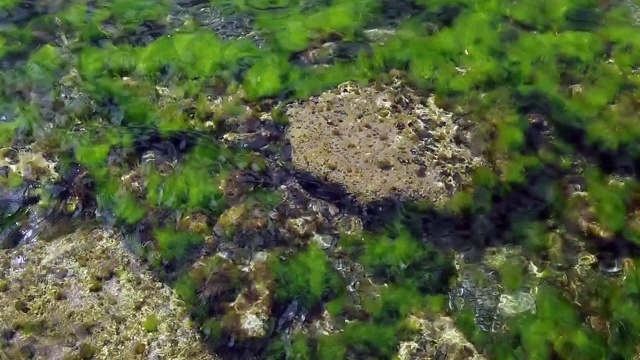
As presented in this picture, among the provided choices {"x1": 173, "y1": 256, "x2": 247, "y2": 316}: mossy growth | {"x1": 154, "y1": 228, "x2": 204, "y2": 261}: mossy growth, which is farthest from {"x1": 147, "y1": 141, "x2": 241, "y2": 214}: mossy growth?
{"x1": 173, "y1": 256, "x2": 247, "y2": 316}: mossy growth

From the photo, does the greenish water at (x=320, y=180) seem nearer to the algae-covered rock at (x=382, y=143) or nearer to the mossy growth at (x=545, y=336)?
the mossy growth at (x=545, y=336)

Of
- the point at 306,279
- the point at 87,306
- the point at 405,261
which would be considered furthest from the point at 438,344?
the point at 87,306

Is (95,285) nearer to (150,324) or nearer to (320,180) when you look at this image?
(150,324)

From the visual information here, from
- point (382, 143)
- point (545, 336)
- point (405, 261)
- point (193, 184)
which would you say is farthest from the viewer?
point (382, 143)

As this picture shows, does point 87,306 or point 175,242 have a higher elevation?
point 175,242

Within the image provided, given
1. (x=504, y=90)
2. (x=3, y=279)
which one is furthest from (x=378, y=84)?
(x=3, y=279)

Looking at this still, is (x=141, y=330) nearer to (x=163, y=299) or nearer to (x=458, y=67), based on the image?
(x=163, y=299)

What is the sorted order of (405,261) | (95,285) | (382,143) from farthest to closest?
(382,143) → (405,261) → (95,285)

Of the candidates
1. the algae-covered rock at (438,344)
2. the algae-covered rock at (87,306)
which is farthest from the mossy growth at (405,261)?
the algae-covered rock at (87,306)

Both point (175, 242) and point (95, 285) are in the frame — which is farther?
point (175, 242)
